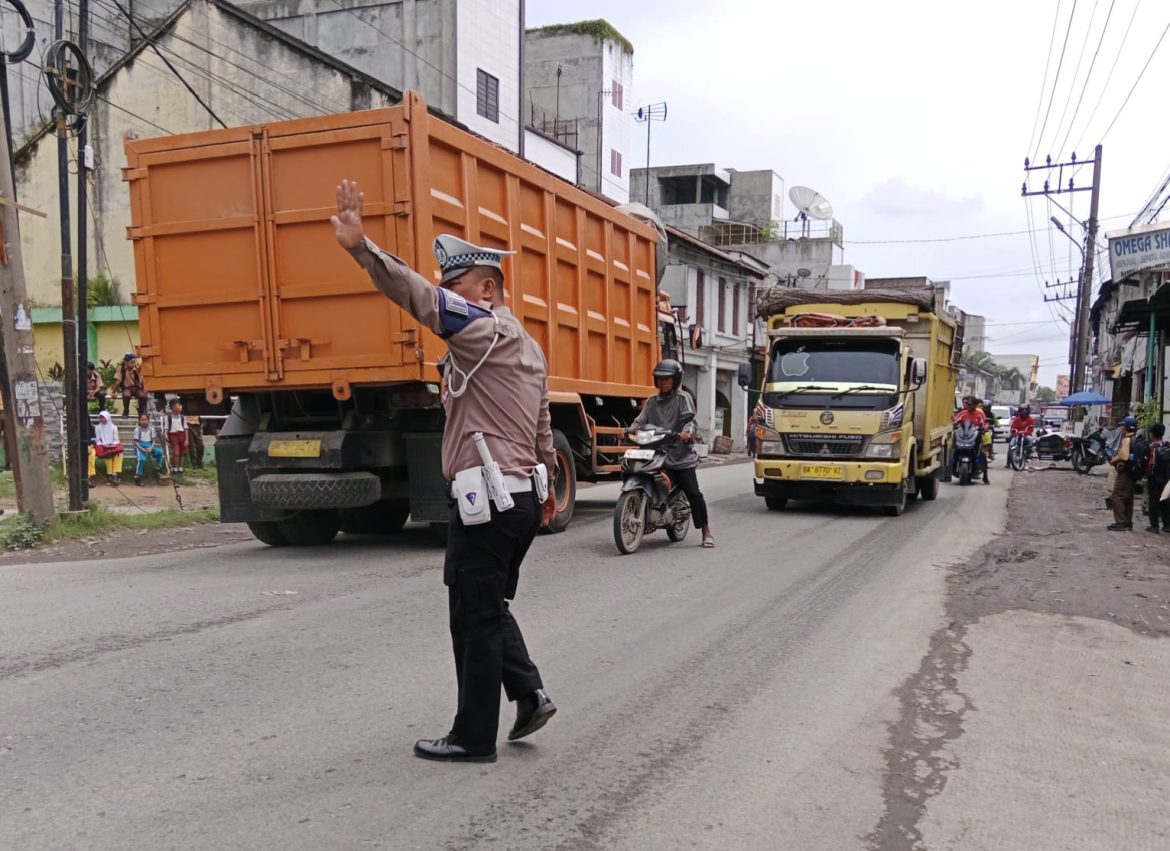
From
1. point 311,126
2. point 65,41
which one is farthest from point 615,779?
point 65,41

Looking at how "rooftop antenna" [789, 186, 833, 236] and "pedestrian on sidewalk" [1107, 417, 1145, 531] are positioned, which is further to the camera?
"rooftop antenna" [789, 186, 833, 236]

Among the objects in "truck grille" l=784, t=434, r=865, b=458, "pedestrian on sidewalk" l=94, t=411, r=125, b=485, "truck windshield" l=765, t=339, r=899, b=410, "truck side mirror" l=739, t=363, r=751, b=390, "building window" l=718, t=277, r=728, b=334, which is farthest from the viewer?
"building window" l=718, t=277, r=728, b=334

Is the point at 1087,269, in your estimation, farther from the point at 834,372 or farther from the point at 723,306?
the point at 834,372

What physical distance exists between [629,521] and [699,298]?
2624 centimetres

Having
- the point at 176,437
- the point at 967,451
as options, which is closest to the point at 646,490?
the point at 176,437

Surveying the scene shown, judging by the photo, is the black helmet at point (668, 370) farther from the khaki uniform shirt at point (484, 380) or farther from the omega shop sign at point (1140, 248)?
the omega shop sign at point (1140, 248)

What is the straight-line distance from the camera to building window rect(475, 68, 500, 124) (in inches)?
1177

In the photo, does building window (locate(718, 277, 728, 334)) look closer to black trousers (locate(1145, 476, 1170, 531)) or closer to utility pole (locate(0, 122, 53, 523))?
black trousers (locate(1145, 476, 1170, 531))

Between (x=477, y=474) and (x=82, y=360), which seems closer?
(x=477, y=474)

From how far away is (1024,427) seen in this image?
80.9 feet

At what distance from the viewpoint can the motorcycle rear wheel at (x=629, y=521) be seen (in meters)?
9.01

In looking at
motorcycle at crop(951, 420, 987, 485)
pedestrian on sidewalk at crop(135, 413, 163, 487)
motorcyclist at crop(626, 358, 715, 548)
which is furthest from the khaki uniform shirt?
motorcycle at crop(951, 420, 987, 485)

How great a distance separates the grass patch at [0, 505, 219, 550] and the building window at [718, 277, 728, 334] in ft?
87.6

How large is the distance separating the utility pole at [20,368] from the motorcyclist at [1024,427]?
21750mm
